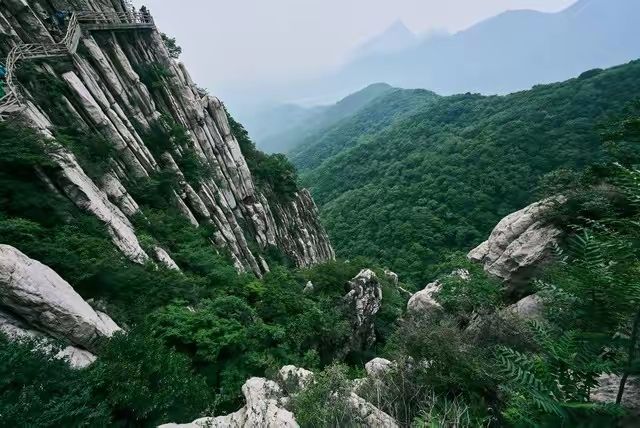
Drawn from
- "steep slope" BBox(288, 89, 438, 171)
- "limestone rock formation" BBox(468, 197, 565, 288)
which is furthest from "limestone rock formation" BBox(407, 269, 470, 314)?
"steep slope" BBox(288, 89, 438, 171)

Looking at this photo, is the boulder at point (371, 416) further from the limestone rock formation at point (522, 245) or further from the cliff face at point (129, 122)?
the cliff face at point (129, 122)

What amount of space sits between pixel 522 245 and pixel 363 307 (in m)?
9.01

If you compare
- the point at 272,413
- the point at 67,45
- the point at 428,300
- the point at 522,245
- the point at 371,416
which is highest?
the point at 67,45

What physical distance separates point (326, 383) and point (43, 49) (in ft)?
73.4

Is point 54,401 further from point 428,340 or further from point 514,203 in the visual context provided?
point 514,203

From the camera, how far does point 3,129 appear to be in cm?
1194

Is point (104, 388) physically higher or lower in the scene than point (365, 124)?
higher

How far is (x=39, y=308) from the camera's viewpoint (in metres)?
7.54

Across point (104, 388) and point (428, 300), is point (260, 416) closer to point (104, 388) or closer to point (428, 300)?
point (104, 388)

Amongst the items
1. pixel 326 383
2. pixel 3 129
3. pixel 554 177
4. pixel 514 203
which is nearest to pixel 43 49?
pixel 3 129

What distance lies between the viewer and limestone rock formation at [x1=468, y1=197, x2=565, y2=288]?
1378 cm

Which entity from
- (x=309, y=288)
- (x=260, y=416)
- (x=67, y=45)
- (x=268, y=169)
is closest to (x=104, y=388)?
(x=260, y=416)

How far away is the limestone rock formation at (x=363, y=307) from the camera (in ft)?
61.9

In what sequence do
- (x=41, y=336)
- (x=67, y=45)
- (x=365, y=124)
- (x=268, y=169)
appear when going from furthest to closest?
1. (x=365, y=124)
2. (x=268, y=169)
3. (x=67, y=45)
4. (x=41, y=336)
